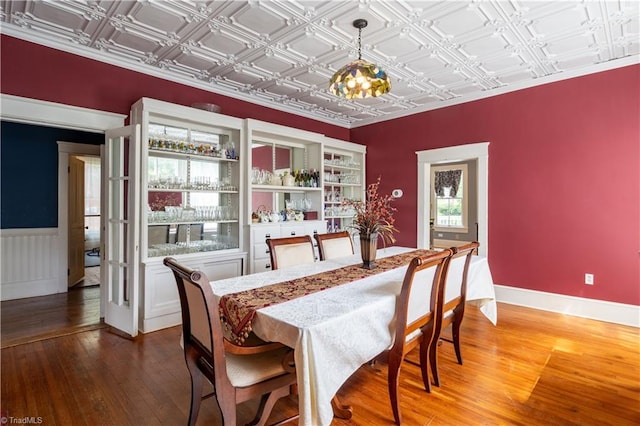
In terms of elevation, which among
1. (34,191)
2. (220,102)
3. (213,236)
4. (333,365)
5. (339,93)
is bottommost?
(333,365)

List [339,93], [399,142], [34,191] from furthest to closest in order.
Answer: [399,142] < [34,191] < [339,93]

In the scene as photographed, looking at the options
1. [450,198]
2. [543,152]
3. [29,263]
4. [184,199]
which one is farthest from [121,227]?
[450,198]

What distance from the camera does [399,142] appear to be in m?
5.44

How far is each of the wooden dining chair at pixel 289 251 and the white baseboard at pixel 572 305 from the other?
9.73 ft

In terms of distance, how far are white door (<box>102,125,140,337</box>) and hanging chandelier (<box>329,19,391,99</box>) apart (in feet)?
6.67

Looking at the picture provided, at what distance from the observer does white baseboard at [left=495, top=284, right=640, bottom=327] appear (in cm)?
354

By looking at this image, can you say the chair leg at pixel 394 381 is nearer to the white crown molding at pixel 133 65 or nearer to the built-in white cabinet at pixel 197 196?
the built-in white cabinet at pixel 197 196

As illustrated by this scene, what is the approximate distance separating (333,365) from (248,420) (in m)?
0.86

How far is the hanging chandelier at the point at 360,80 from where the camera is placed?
232 centimetres

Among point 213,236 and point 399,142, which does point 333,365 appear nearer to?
point 213,236

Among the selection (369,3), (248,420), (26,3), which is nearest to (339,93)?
(369,3)

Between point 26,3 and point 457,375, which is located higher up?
point 26,3
